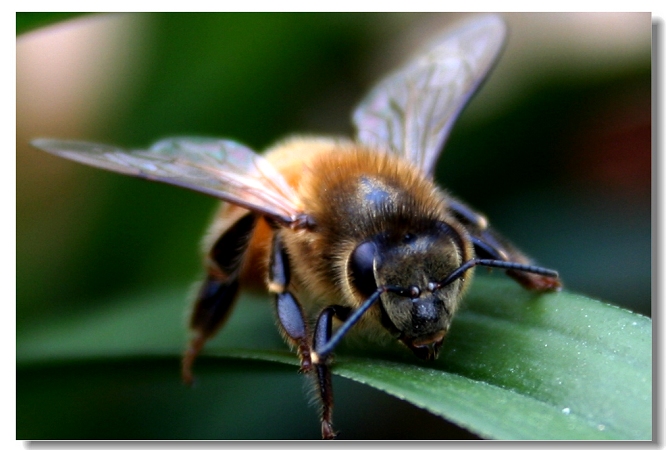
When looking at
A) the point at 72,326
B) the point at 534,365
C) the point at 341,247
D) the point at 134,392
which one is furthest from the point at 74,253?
the point at 534,365

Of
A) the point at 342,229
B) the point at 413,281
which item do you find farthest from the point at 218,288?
the point at 413,281

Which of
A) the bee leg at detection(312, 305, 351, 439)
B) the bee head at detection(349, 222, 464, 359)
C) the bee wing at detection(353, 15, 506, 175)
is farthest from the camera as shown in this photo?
the bee wing at detection(353, 15, 506, 175)

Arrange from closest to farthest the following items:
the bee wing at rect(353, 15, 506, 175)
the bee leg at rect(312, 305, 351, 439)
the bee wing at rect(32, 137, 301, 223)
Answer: the bee leg at rect(312, 305, 351, 439)
the bee wing at rect(32, 137, 301, 223)
the bee wing at rect(353, 15, 506, 175)

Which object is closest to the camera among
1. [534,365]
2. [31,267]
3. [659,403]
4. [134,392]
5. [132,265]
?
[659,403]

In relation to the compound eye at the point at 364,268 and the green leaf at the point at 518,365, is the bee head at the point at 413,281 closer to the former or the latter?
the compound eye at the point at 364,268

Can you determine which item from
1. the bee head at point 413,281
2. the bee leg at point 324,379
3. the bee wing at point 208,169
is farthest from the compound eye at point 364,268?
the bee wing at point 208,169

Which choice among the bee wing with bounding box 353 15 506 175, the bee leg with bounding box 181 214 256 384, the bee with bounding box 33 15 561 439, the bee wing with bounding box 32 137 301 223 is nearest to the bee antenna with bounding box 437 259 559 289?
the bee with bounding box 33 15 561 439

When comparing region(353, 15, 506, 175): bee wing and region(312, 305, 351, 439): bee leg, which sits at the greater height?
region(353, 15, 506, 175): bee wing

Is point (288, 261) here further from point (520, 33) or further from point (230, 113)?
point (520, 33)

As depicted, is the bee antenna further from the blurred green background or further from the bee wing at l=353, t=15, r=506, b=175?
the blurred green background
